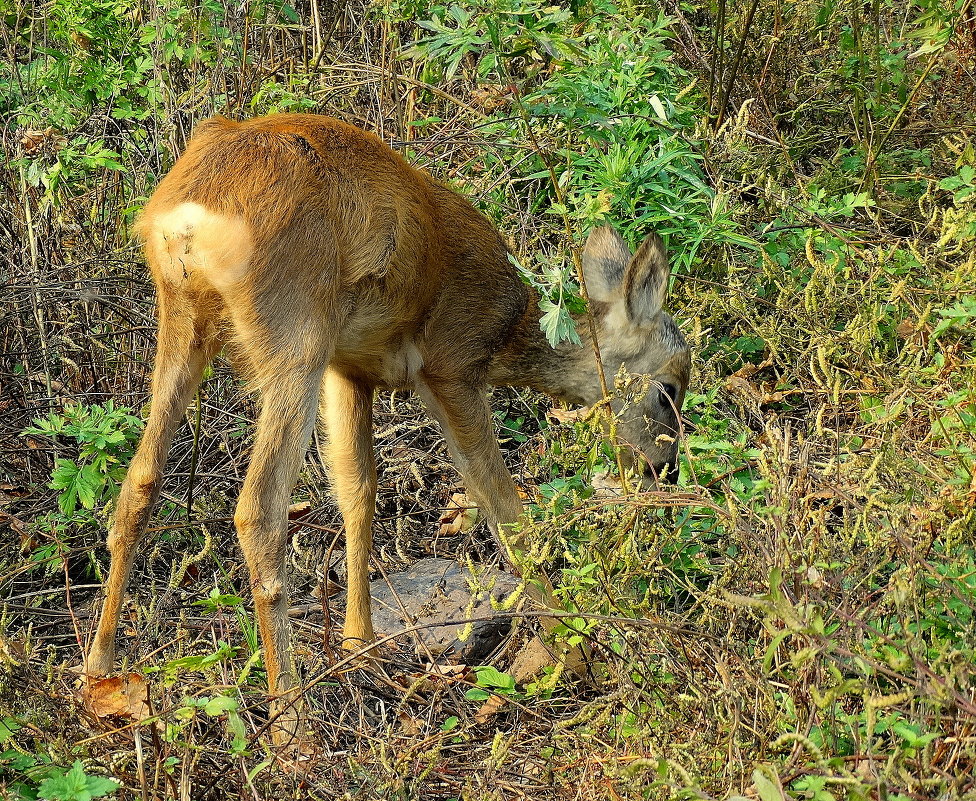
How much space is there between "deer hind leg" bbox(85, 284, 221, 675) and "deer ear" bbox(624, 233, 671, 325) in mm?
2085

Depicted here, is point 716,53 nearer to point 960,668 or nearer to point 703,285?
point 703,285

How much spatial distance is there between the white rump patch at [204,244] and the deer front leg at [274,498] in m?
0.41

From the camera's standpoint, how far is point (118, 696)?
13.5ft

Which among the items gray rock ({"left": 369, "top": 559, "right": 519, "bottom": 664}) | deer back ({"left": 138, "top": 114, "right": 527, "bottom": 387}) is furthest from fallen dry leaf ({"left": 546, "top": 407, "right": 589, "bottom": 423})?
gray rock ({"left": 369, "top": 559, "right": 519, "bottom": 664})

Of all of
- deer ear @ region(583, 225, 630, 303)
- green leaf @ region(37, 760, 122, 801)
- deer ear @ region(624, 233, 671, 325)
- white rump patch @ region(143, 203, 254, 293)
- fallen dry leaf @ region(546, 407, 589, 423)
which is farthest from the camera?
deer ear @ region(583, 225, 630, 303)

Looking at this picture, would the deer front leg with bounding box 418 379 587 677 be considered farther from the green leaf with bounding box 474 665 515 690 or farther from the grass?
the green leaf with bounding box 474 665 515 690

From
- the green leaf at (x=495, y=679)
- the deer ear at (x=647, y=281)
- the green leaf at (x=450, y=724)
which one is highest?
the deer ear at (x=647, y=281)

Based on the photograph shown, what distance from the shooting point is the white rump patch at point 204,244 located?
422 cm

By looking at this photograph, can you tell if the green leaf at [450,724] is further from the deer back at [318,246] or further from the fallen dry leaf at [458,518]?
the fallen dry leaf at [458,518]

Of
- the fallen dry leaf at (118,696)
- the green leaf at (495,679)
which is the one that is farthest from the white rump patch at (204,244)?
the green leaf at (495,679)

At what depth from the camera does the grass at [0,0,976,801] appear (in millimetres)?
3477

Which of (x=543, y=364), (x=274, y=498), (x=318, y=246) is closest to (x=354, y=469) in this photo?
(x=543, y=364)

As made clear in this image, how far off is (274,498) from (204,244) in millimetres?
966

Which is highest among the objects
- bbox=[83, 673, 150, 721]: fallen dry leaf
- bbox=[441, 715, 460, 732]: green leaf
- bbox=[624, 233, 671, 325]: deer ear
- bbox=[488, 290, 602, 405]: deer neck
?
bbox=[624, 233, 671, 325]: deer ear
